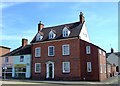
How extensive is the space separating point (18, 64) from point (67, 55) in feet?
41.4

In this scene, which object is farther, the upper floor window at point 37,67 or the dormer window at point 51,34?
the upper floor window at point 37,67

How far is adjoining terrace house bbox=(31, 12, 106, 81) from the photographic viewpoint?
36.7 metres

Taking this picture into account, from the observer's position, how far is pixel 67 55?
125ft

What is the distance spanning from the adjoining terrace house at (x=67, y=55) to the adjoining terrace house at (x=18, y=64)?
2111 millimetres

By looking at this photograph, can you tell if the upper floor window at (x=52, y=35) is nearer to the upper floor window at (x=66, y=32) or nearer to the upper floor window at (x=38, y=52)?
the upper floor window at (x=66, y=32)

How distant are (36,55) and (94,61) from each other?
11553 millimetres

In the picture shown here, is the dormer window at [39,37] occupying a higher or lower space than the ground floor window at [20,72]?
A: higher

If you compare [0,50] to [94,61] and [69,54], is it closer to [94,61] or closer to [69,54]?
[69,54]

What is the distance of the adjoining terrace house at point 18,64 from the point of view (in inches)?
1740

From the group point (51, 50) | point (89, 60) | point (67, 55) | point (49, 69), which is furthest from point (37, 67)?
point (89, 60)

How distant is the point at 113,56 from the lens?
72.9 meters

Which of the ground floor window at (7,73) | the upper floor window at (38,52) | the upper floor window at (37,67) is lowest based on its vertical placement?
the ground floor window at (7,73)

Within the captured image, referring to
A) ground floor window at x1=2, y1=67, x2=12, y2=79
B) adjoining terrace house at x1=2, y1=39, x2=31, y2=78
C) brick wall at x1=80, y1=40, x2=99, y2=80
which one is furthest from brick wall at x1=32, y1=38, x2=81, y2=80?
ground floor window at x1=2, y1=67, x2=12, y2=79

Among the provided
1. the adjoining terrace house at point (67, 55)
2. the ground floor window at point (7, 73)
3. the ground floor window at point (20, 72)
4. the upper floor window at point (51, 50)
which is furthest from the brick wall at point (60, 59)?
the ground floor window at point (7, 73)
